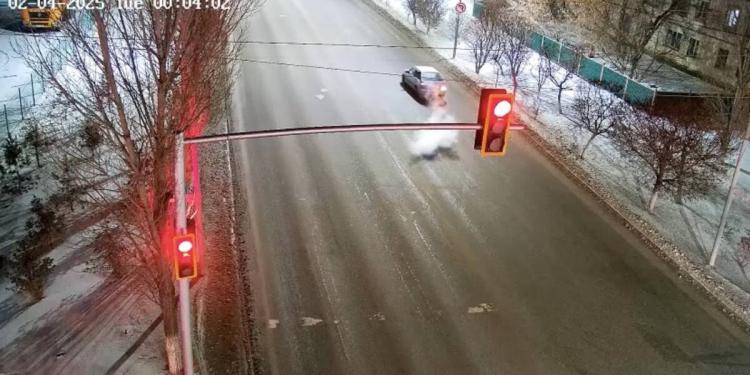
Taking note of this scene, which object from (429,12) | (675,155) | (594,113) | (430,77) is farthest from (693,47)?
(675,155)

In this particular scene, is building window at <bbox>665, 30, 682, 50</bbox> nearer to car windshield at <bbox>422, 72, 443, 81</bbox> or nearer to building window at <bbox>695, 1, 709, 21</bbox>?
building window at <bbox>695, 1, 709, 21</bbox>

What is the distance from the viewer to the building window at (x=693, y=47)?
33.2 m

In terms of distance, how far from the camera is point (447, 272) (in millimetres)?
15898

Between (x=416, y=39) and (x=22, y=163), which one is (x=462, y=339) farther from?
(x=416, y=39)

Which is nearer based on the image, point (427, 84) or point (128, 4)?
point (128, 4)

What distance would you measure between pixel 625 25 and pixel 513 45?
22.3ft

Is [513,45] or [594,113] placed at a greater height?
[513,45]

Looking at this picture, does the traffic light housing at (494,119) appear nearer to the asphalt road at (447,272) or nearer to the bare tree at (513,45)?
the asphalt road at (447,272)

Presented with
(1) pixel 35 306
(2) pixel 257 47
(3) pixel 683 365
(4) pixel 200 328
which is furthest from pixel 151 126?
(2) pixel 257 47

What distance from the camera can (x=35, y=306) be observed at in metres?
13.7

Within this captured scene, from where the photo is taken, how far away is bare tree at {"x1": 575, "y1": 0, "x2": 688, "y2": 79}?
30.2 meters

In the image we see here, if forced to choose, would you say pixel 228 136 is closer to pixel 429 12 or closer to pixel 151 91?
pixel 151 91

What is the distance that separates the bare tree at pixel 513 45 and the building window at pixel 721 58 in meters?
8.78

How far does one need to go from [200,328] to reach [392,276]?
4.58 meters
